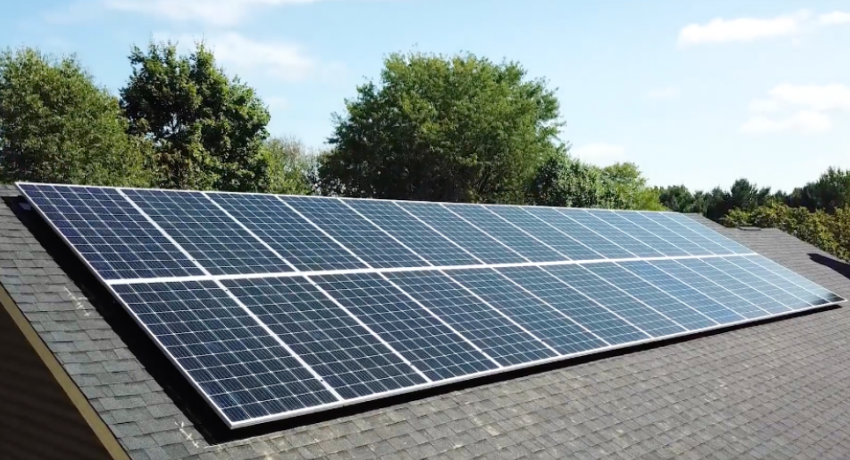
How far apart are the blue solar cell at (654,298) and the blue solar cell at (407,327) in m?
5.78

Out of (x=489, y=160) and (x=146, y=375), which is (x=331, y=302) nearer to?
(x=146, y=375)

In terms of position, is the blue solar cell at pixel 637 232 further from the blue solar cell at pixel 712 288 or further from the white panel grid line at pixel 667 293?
the white panel grid line at pixel 667 293

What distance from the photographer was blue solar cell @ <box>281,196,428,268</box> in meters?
12.8

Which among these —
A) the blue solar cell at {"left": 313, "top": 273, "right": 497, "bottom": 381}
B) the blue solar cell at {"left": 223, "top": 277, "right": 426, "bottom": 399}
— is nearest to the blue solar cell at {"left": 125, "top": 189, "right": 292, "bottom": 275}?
the blue solar cell at {"left": 223, "top": 277, "right": 426, "bottom": 399}

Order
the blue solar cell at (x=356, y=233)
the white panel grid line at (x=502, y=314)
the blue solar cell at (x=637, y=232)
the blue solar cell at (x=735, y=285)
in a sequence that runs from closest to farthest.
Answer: the white panel grid line at (x=502, y=314)
the blue solar cell at (x=356, y=233)
the blue solar cell at (x=735, y=285)
the blue solar cell at (x=637, y=232)

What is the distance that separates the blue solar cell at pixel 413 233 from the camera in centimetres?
1383

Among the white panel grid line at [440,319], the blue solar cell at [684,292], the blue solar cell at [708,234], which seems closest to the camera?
the white panel grid line at [440,319]

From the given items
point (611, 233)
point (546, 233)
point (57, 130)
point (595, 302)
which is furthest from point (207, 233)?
point (57, 130)

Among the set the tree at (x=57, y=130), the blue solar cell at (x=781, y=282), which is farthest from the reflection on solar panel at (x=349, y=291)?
the tree at (x=57, y=130)

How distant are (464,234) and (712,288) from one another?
6.26 meters

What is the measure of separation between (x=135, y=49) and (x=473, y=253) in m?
43.9

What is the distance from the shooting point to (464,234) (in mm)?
15734

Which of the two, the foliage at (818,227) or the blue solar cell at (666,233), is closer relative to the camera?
the blue solar cell at (666,233)

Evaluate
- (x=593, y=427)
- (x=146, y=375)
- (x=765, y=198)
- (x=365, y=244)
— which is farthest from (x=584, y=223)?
(x=765, y=198)
